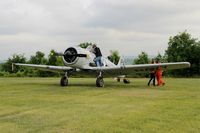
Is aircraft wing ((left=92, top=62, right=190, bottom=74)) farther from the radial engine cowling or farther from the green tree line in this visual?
the green tree line

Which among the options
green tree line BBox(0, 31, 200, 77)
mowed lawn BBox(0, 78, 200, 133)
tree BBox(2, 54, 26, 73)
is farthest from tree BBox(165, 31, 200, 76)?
mowed lawn BBox(0, 78, 200, 133)

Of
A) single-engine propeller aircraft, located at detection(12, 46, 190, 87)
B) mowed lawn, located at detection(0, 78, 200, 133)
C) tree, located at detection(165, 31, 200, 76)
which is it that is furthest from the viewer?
tree, located at detection(165, 31, 200, 76)

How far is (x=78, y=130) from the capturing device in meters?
6.79

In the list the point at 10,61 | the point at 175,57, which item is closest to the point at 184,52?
the point at 175,57

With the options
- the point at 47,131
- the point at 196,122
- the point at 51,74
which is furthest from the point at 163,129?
the point at 51,74

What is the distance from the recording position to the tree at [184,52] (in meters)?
51.7

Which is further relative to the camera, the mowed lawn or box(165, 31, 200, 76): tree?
box(165, 31, 200, 76): tree

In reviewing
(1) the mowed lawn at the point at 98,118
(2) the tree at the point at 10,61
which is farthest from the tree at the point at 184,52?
(1) the mowed lawn at the point at 98,118

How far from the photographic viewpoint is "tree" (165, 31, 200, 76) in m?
51.7

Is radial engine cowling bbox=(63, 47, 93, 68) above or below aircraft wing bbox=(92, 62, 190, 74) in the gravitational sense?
above

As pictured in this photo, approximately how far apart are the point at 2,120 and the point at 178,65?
1366cm

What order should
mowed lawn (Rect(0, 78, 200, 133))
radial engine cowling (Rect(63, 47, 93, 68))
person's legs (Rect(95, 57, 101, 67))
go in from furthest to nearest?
person's legs (Rect(95, 57, 101, 67)) → radial engine cowling (Rect(63, 47, 93, 68)) → mowed lawn (Rect(0, 78, 200, 133))

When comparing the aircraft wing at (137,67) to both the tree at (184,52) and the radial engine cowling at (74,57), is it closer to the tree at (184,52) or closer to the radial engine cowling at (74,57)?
the radial engine cowling at (74,57)

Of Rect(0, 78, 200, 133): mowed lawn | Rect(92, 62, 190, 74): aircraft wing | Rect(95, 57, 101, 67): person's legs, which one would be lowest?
Rect(0, 78, 200, 133): mowed lawn
